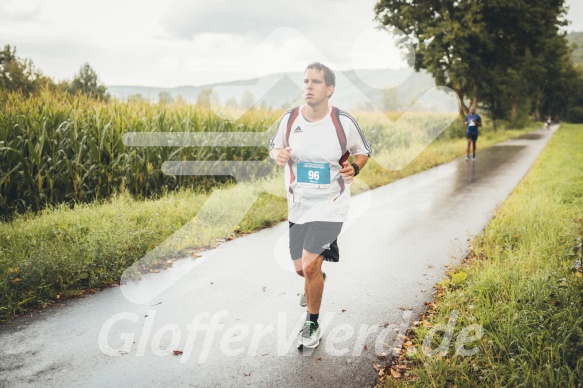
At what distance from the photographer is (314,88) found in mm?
3439

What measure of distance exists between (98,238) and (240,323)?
8.30ft

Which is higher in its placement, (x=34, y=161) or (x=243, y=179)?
(x=34, y=161)

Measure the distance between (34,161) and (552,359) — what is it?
7630 mm

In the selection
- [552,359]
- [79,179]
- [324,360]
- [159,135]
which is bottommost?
[324,360]

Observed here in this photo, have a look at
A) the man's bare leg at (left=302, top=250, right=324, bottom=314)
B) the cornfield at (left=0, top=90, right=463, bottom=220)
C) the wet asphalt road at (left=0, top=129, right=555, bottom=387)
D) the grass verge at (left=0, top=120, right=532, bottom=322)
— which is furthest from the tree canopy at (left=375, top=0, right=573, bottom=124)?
the man's bare leg at (left=302, top=250, right=324, bottom=314)

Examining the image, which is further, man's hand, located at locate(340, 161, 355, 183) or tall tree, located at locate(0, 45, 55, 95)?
tall tree, located at locate(0, 45, 55, 95)

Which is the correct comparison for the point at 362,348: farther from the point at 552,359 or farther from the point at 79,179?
the point at 79,179

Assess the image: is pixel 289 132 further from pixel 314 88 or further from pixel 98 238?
pixel 98 238

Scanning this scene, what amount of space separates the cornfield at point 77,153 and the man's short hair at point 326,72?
18.1ft

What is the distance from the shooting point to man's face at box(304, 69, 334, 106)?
3436 mm

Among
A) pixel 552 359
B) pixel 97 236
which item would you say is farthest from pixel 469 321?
pixel 97 236

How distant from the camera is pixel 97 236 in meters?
5.37

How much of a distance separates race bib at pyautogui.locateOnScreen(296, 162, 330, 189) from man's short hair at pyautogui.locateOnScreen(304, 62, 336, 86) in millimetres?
691

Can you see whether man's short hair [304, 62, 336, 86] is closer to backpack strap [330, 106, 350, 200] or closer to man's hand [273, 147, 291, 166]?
backpack strap [330, 106, 350, 200]
